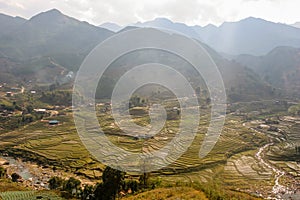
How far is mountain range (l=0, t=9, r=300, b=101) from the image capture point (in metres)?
79.7

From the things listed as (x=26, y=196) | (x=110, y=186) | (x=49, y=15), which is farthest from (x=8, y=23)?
(x=110, y=186)

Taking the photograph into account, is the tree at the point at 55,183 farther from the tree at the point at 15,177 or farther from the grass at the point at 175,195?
the grass at the point at 175,195

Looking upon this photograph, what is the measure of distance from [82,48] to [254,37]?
104715 mm

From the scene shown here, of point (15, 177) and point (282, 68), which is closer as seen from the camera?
point (15, 177)

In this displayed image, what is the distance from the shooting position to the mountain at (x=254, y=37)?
548ft

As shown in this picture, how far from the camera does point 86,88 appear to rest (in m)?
61.3

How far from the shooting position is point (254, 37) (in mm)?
178875

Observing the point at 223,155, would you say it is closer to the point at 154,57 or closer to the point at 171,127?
the point at 171,127

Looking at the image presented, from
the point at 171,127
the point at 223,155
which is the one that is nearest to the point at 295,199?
the point at 223,155

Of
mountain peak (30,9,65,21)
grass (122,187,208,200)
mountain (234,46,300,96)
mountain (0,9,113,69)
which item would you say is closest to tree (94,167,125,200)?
grass (122,187,208,200)

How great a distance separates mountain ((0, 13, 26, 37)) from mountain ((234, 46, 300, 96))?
114343 mm

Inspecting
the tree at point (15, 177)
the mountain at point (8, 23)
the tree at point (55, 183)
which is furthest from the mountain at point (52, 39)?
the tree at point (55, 183)

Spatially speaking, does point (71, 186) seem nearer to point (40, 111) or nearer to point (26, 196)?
point (26, 196)

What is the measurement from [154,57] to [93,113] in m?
46.2
